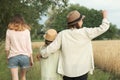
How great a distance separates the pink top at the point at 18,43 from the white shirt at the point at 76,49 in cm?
Answer: 209

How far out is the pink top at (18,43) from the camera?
9.90 metres

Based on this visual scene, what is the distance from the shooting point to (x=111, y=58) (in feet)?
58.9

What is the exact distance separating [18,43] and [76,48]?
238cm

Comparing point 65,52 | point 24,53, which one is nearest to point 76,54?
point 65,52

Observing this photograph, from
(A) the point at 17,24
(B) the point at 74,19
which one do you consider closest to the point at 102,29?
(B) the point at 74,19

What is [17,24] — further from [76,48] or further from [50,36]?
[76,48]

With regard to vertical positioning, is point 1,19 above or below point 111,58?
above

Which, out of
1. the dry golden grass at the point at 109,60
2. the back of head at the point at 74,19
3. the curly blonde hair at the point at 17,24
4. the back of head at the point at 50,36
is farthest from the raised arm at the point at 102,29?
the dry golden grass at the point at 109,60

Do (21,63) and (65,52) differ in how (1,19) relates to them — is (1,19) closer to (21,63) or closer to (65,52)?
(21,63)

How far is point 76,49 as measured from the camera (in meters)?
7.86

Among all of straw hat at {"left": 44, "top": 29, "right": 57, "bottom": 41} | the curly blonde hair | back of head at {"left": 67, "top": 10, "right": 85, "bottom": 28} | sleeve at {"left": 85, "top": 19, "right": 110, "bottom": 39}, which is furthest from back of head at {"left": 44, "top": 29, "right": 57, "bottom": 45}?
the curly blonde hair

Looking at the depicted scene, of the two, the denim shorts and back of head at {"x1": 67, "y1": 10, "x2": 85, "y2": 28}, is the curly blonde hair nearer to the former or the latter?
the denim shorts

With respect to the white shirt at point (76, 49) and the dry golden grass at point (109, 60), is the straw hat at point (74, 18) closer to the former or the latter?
the white shirt at point (76, 49)

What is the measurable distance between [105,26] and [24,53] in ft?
8.72
